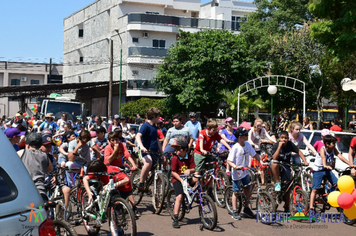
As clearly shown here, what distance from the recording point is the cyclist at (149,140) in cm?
1009

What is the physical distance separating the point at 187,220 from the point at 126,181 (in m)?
1.87

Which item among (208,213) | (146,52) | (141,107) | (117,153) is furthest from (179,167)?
(146,52)

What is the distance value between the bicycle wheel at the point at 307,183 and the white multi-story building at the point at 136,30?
34.1 metres

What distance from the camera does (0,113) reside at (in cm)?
6975

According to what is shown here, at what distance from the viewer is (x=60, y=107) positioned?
93.2ft

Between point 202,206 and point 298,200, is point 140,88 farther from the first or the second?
point 202,206

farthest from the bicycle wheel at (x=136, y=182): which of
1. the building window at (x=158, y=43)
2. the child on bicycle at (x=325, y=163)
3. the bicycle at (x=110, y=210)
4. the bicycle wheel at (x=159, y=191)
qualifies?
the building window at (x=158, y=43)

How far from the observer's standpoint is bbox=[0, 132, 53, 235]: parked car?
144 inches

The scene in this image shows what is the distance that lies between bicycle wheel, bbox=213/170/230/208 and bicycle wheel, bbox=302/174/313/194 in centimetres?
167

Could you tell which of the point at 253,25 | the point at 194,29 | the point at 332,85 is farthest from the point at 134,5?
the point at 332,85

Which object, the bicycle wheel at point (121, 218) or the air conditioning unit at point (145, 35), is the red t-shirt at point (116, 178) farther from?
the air conditioning unit at point (145, 35)

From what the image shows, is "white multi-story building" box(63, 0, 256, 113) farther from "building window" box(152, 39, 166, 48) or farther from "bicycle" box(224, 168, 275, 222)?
"bicycle" box(224, 168, 275, 222)

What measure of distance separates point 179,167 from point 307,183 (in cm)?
272

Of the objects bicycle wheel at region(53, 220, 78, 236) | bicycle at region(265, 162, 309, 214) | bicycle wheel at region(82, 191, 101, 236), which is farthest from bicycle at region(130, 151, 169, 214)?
bicycle wheel at region(53, 220, 78, 236)
